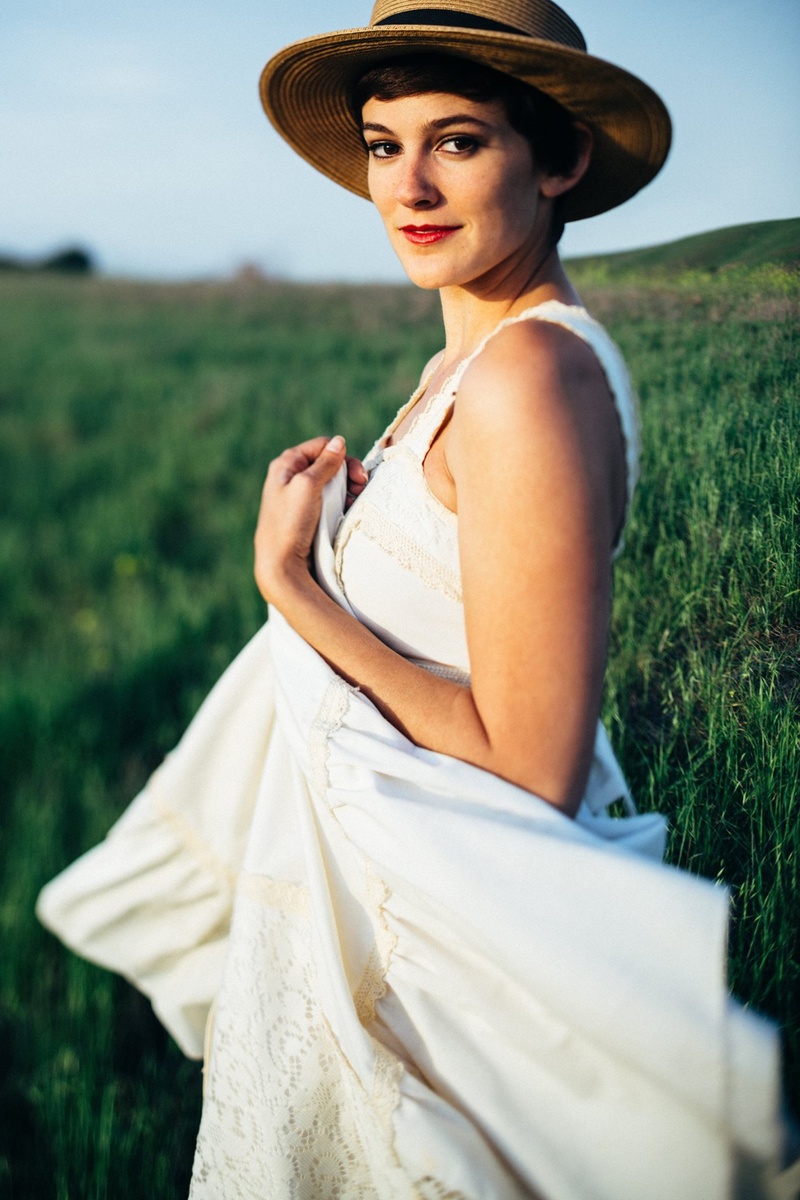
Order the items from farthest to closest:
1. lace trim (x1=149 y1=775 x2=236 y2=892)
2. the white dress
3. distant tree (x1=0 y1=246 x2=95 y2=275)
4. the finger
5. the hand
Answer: distant tree (x1=0 y1=246 x2=95 y2=275)
lace trim (x1=149 y1=775 x2=236 y2=892)
the finger
the hand
the white dress

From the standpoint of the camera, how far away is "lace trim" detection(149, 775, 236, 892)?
1.81 meters

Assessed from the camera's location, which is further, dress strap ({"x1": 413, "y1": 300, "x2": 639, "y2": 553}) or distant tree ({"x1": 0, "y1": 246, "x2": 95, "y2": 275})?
distant tree ({"x1": 0, "y1": 246, "x2": 95, "y2": 275})

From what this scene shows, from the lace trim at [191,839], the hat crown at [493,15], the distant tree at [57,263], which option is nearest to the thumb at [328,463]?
the hat crown at [493,15]

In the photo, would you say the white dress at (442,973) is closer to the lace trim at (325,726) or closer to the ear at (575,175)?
the lace trim at (325,726)

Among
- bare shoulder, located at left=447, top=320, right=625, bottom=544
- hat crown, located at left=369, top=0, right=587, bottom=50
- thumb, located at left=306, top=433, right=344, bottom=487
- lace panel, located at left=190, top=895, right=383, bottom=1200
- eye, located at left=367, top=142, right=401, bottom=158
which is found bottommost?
lace panel, located at left=190, top=895, right=383, bottom=1200

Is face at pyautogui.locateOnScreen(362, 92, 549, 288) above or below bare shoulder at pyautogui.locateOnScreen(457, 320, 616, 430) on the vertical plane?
above

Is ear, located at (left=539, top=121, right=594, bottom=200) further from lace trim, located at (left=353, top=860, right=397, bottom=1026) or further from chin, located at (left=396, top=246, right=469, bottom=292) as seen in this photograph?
lace trim, located at (left=353, top=860, right=397, bottom=1026)

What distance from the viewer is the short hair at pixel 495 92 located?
1197 millimetres

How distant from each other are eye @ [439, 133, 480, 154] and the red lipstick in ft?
0.32

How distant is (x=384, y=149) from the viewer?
1319mm

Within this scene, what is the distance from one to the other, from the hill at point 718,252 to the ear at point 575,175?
26cm

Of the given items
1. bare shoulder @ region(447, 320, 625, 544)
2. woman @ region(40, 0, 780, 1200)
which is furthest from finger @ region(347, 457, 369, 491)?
bare shoulder @ region(447, 320, 625, 544)

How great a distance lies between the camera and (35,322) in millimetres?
10242

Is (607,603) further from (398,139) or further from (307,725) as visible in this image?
(398,139)
